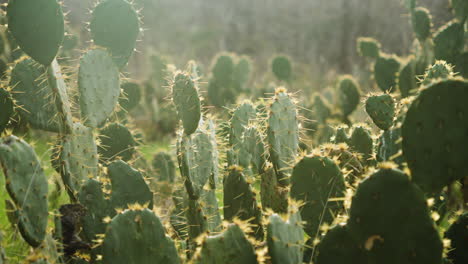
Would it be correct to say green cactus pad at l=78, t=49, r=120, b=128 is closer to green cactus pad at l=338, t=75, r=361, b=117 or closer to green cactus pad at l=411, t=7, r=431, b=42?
green cactus pad at l=411, t=7, r=431, b=42

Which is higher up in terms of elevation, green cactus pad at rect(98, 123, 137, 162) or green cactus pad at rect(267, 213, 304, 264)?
green cactus pad at rect(98, 123, 137, 162)

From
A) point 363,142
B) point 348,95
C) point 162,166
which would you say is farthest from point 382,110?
point 348,95

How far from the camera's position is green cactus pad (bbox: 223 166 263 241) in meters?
1.87

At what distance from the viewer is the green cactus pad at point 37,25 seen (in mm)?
1712

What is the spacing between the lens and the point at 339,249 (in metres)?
1.30

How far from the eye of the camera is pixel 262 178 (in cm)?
208

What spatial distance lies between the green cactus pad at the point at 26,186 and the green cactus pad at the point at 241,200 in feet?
2.27

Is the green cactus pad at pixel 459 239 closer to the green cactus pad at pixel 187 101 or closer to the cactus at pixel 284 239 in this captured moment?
the cactus at pixel 284 239

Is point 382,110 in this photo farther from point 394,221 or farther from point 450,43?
point 450,43

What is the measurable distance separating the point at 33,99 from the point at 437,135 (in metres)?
1.65

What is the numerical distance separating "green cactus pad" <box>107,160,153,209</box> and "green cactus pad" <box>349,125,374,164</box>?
0.91 meters

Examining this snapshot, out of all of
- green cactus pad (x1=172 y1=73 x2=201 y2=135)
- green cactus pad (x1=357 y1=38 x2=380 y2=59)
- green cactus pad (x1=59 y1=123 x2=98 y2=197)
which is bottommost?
green cactus pad (x1=59 y1=123 x2=98 y2=197)

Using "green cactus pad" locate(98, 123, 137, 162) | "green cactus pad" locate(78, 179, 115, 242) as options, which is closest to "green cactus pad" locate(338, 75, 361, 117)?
"green cactus pad" locate(98, 123, 137, 162)

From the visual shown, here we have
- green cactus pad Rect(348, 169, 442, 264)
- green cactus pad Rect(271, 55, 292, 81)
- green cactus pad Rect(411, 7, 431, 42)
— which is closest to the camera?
green cactus pad Rect(348, 169, 442, 264)
